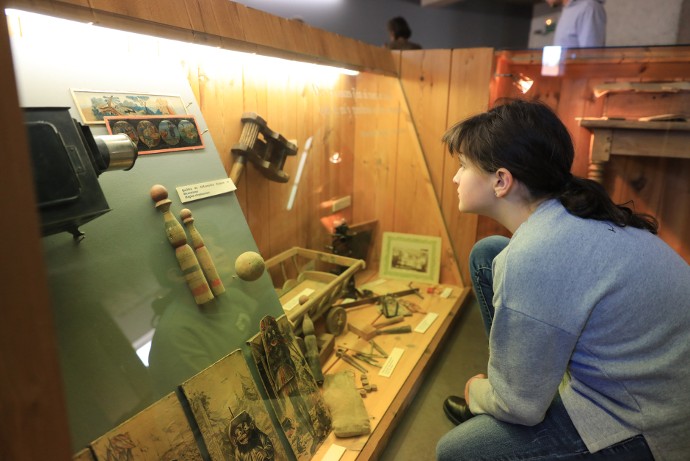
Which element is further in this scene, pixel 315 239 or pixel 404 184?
pixel 404 184

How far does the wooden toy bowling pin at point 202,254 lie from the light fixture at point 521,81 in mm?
1708

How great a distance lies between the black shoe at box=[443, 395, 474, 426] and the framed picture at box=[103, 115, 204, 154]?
1123mm

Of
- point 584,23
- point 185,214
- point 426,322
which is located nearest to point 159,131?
point 185,214

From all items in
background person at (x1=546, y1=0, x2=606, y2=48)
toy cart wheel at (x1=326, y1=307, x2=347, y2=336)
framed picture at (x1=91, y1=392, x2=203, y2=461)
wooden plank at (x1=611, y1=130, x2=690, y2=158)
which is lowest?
toy cart wheel at (x1=326, y1=307, x2=347, y2=336)

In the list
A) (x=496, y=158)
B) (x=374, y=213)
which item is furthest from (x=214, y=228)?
(x=374, y=213)

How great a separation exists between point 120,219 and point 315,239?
50.2 inches

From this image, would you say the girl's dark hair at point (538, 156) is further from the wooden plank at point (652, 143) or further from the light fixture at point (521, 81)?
the light fixture at point (521, 81)

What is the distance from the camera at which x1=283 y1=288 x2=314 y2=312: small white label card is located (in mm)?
1652

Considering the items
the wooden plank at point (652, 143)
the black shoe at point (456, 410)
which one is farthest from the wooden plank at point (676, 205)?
the black shoe at point (456, 410)

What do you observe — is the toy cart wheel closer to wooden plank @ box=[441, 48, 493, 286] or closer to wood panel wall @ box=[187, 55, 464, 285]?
wood panel wall @ box=[187, 55, 464, 285]

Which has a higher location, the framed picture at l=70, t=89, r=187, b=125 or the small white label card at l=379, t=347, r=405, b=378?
the framed picture at l=70, t=89, r=187, b=125

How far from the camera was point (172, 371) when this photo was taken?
3.08 feet

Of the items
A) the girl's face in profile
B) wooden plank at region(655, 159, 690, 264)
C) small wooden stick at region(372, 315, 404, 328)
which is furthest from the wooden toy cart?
wooden plank at region(655, 159, 690, 264)

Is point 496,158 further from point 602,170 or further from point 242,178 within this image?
point 602,170
